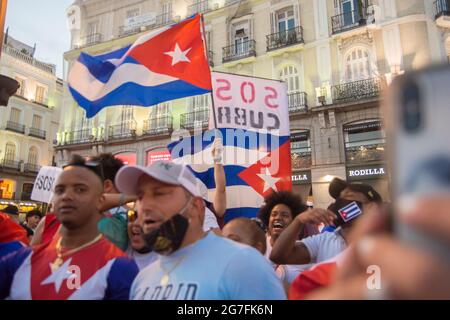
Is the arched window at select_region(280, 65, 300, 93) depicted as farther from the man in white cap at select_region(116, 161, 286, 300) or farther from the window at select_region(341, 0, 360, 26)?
the man in white cap at select_region(116, 161, 286, 300)

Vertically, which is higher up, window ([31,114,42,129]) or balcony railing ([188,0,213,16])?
balcony railing ([188,0,213,16])

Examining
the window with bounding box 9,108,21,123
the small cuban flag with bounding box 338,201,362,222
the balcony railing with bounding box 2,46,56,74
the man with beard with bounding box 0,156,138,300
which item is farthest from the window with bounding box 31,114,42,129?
the small cuban flag with bounding box 338,201,362,222

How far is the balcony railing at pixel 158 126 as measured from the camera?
64.1ft

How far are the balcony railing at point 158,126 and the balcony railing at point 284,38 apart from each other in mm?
6751

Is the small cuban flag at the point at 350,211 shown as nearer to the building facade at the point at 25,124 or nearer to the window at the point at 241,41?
the window at the point at 241,41

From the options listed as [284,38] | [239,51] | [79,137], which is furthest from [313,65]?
[79,137]

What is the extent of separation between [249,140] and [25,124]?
3072cm

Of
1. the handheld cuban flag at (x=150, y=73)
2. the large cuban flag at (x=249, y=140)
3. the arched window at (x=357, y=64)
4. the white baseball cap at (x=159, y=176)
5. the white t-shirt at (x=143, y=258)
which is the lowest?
the white t-shirt at (x=143, y=258)

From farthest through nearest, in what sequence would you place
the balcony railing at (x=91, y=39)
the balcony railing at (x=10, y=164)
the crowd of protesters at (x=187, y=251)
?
the balcony railing at (x=10, y=164) < the balcony railing at (x=91, y=39) < the crowd of protesters at (x=187, y=251)

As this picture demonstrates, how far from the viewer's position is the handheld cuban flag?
5066mm

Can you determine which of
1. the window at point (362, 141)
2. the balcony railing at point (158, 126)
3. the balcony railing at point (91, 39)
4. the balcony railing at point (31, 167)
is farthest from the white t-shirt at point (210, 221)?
the balcony railing at point (31, 167)

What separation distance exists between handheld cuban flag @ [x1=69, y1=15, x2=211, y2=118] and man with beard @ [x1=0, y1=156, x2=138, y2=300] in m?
2.89

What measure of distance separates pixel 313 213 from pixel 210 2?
20527mm

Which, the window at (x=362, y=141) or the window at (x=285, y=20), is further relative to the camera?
the window at (x=285, y=20)
